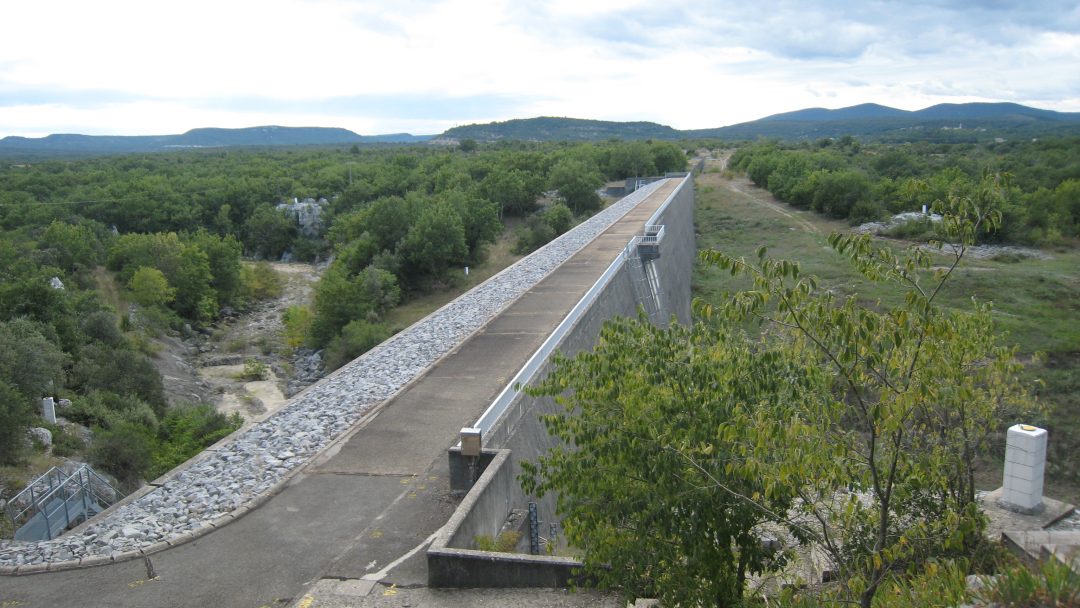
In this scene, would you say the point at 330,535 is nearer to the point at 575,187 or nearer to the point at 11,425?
the point at 11,425

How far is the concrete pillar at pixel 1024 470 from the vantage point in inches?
319

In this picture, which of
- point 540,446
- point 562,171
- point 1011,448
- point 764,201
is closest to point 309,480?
point 540,446

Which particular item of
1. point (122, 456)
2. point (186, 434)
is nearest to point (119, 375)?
point (186, 434)

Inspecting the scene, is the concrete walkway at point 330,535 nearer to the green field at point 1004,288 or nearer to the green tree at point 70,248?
the green field at point 1004,288

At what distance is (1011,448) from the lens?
8328mm

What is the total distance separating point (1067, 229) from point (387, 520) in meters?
46.6

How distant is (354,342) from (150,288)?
49.4 ft

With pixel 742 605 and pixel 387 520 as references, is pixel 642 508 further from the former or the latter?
pixel 387 520

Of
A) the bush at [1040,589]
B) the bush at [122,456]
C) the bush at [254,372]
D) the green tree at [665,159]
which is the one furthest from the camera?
the green tree at [665,159]

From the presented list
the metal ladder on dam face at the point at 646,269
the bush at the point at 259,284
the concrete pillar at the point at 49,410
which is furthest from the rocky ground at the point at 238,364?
the metal ladder on dam face at the point at 646,269

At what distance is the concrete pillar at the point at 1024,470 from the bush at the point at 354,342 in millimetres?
18830

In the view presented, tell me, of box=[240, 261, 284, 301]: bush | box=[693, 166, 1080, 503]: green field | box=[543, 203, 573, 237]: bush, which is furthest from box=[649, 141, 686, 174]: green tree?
box=[240, 261, 284, 301]: bush

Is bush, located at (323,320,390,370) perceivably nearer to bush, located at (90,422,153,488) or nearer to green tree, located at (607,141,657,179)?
bush, located at (90,422,153,488)

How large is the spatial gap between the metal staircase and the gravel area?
201cm
